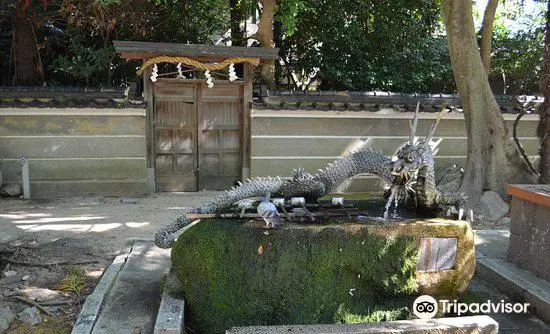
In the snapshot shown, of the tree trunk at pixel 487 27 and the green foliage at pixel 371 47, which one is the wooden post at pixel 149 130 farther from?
the tree trunk at pixel 487 27

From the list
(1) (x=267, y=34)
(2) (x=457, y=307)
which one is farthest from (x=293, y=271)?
(1) (x=267, y=34)

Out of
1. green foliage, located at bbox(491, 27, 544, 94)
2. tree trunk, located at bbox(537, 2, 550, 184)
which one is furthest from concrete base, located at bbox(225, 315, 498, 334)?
green foliage, located at bbox(491, 27, 544, 94)

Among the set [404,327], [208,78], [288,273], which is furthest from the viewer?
[208,78]

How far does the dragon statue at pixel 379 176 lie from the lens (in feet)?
15.9

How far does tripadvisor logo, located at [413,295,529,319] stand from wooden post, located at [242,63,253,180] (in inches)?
296

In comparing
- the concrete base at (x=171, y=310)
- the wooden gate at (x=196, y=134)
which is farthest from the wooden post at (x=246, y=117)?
the concrete base at (x=171, y=310)

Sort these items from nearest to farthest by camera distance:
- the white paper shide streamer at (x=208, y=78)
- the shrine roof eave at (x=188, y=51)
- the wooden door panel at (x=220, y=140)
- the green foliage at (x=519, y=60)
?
the shrine roof eave at (x=188, y=51), the white paper shide streamer at (x=208, y=78), the wooden door panel at (x=220, y=140), the green foliage at (x=519, y=60)

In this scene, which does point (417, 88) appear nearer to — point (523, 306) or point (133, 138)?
point (133, 138)

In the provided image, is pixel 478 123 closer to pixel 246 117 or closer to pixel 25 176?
pixel 246 117

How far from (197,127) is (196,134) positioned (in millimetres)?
180

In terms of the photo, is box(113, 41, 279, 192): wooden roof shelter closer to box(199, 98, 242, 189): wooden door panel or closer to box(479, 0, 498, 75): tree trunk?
box(199, 98, 242, 189): wooden door panel

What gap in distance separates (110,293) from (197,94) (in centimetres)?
731

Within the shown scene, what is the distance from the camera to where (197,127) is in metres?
11.8

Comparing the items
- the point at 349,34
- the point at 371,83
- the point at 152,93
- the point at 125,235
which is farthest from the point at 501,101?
the point at 125,235
